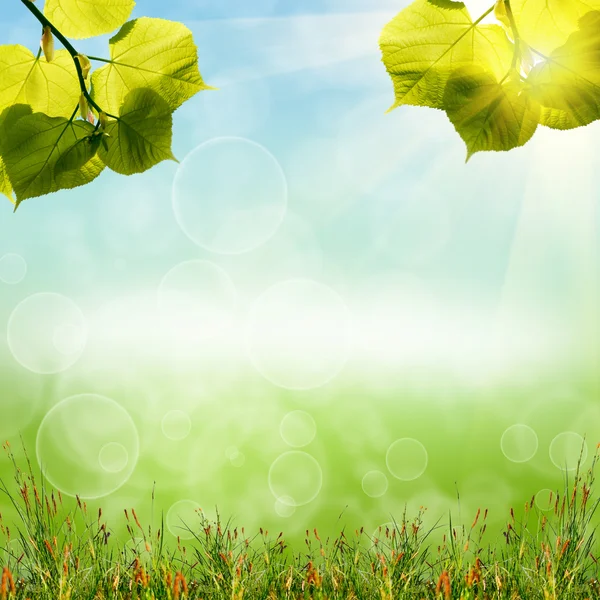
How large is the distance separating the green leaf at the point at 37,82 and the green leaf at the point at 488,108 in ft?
1.65

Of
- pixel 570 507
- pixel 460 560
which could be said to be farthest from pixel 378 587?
pixel 570 507

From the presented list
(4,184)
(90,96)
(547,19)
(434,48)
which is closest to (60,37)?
(90,96)

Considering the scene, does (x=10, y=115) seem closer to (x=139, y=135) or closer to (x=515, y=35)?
(x=139, y=135)

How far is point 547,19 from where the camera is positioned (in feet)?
2.07

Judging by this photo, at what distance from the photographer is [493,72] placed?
66 cm

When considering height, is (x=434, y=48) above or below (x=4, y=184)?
above

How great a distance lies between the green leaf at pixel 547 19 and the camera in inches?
24.5

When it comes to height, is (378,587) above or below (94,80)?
below

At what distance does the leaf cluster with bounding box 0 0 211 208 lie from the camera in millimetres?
723

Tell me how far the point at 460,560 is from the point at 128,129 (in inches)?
128

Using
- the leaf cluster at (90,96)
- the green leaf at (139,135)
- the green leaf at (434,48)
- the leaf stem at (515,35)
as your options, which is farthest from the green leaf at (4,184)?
the leaf stem at (515,35)

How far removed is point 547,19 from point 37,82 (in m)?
0.65

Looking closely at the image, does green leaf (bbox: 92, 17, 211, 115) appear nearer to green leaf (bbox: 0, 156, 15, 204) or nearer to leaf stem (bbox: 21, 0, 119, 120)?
leaf stem (bbox: 21, 0, 119, 120)

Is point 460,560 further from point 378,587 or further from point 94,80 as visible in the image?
point 94,80
